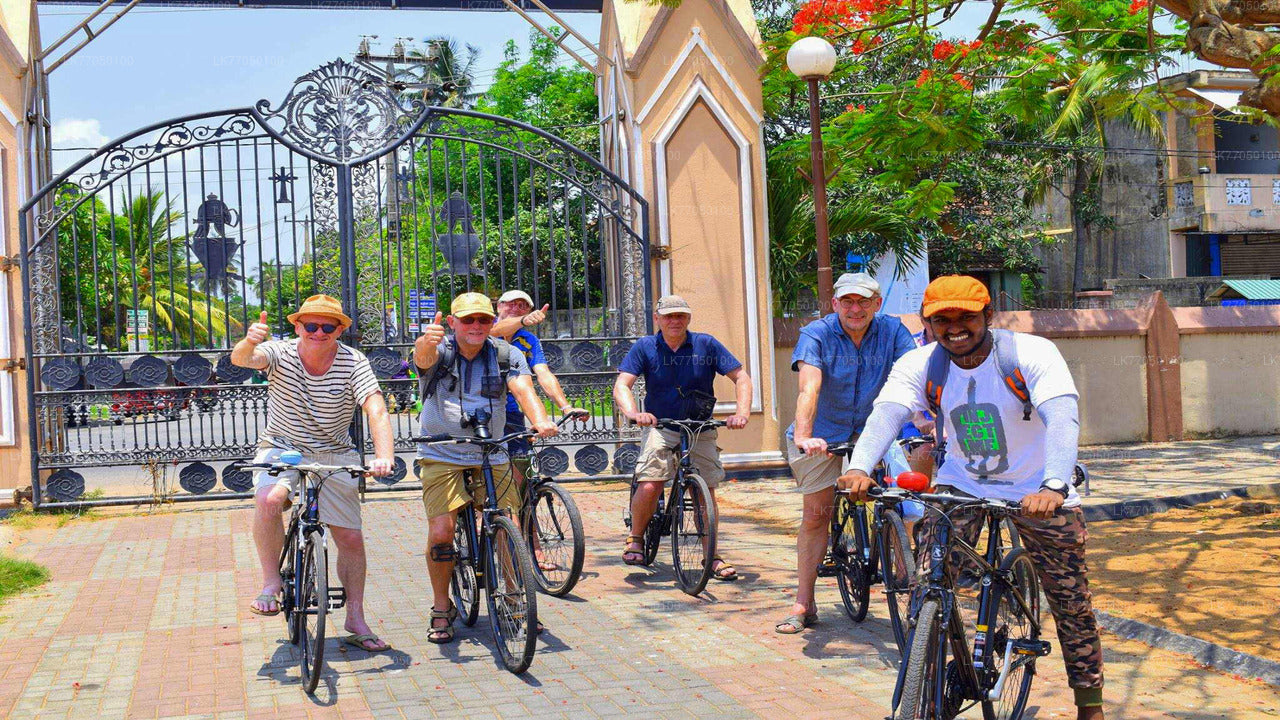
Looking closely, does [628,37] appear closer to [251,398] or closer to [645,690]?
[251,398]

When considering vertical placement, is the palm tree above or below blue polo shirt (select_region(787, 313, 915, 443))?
above

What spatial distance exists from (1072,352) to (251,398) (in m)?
9.36

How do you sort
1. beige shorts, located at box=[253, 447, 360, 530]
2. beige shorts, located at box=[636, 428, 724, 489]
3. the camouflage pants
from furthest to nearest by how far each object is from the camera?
1. beige shorts, located at box=[636, 428, 724, 489]
2. beige shorts, located at box=[253, 447, 360, 530]
3. the camouflage pants

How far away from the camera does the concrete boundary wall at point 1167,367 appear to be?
591 inches

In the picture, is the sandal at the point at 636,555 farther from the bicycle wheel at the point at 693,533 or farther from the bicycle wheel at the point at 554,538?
the bicycle wheel at the point at 554,538

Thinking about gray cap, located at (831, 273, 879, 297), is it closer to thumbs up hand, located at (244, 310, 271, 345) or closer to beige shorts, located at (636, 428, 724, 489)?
beige shorts, located at (636, 428, 724, 489)

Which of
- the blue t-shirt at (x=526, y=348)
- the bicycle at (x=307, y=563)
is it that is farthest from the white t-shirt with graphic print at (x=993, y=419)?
the blue t-shirt at (x=526, y=348)

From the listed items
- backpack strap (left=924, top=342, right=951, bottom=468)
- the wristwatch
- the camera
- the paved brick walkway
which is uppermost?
backpack strap (left=924, top=342, right=951, bottom=468)

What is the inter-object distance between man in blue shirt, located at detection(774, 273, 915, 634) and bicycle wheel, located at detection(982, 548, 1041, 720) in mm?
1963

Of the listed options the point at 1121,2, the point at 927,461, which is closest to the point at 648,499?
the point at 927,461

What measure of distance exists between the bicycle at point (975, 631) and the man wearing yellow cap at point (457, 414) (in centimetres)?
257

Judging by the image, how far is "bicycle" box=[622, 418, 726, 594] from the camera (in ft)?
23.6

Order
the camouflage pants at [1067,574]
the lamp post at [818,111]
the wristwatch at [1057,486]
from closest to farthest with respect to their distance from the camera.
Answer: the wristwatch at [1057,486]
the camouflage pants at [1067,574]
the lamp post at [818,111]

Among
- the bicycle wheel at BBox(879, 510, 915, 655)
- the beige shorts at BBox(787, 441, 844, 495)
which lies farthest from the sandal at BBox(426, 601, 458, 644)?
the bicycle wheel at BBox(879, 510, 915, 655)
